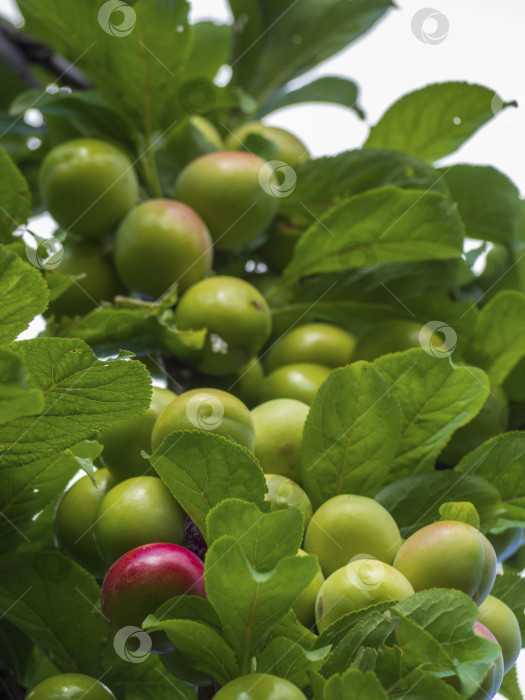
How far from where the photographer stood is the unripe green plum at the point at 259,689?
439mm

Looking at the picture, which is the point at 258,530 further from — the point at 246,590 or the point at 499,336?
the point at 499,336

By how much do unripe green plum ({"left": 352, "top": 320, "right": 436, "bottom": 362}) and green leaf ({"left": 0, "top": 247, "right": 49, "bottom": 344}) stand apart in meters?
0.43

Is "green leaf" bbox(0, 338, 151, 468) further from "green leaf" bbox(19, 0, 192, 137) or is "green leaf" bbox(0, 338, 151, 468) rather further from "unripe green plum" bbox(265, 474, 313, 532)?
"green leaf" bbox(19, 0, 192, 137)

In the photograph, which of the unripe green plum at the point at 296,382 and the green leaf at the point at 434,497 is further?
the unripe green plum at the point at 296,382

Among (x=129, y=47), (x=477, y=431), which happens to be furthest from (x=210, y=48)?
(x=477, y=431)

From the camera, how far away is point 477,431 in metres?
0.81

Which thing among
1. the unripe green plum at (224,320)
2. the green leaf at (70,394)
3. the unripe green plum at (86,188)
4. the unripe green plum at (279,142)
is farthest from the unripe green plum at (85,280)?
the green leaf at (70,394)

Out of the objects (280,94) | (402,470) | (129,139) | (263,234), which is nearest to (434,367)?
(402,470)

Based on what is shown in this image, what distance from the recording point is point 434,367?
67 cm

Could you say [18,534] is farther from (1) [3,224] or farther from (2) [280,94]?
(2) [280,94]

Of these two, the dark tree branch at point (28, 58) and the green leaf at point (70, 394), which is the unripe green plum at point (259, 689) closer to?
the green leaf at point (70, 394)

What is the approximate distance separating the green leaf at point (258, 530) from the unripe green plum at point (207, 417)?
0.10 meters

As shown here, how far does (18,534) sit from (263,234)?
1.52 ft

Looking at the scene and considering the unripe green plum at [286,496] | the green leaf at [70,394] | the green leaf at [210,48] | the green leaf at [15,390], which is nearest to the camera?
the green leaf at [15,390]
